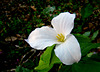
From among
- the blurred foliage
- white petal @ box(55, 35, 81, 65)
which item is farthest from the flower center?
the blurred foliage

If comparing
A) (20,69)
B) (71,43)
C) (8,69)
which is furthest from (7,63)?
(71,43)

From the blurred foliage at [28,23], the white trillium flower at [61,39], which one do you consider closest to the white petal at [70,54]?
the white trillium flower at [61,39]

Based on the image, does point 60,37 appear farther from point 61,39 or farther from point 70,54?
point 70,54

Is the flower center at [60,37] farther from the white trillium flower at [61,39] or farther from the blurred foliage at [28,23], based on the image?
the blurred foliage at [28,23]

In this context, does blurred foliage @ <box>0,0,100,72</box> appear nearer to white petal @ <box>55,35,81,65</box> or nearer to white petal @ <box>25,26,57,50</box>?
white petal @ <box>25,26,57,50</box>

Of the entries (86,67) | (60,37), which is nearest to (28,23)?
(60,37)

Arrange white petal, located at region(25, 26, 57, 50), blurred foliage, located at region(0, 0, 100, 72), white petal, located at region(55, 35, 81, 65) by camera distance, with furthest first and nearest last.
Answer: blurred foliage, located at region(0, 0, 100, 72), white petal, located at region(25, 26, 57, 50), white petal, located at region(55, 35, 81, 65)

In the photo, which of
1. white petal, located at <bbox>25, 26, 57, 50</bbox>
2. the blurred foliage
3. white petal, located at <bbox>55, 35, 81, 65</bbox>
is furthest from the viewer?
the blurred foliage
